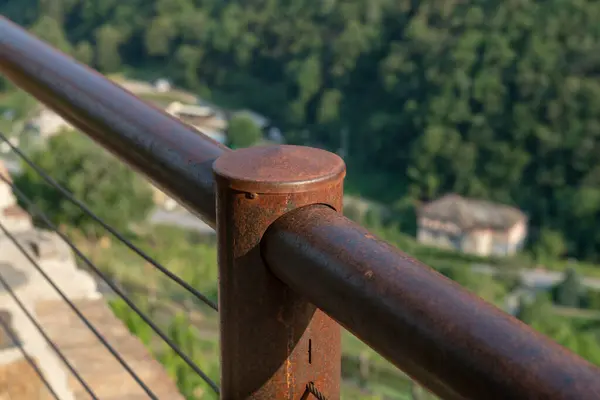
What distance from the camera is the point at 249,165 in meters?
0.41

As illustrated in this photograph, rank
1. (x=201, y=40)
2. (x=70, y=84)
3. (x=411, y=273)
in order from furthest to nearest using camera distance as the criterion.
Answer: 1. (x=201, y=40)
2. (x=70, y=84)
3. (x=411, y=273)

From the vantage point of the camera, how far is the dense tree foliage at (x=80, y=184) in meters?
9.21

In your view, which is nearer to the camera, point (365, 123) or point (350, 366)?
point (350, 366)

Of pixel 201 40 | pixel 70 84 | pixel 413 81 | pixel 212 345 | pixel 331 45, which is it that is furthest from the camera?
pixel 201 40

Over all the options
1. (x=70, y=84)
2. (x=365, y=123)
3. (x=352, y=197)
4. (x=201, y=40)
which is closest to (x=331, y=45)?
(x=365, y=123)

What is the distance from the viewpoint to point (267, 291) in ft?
1.35

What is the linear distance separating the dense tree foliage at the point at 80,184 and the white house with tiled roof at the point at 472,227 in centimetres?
883

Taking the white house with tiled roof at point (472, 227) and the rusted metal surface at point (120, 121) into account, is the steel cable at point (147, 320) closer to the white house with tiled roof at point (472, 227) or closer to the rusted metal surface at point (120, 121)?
the rusted metal surface at point (120, 121)

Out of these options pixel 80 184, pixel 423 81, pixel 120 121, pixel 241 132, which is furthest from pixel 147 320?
pixel 423 81

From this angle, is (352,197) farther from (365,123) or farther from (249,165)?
(249,165)

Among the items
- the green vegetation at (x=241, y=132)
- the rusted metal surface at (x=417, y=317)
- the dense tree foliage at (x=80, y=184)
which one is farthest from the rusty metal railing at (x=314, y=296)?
the green vegetation at (x=241, y=132)

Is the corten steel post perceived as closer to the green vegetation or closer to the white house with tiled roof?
the white house with tiled roof

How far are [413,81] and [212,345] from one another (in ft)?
53.8

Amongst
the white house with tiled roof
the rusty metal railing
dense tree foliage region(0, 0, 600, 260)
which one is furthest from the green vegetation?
the rusty metal railing
